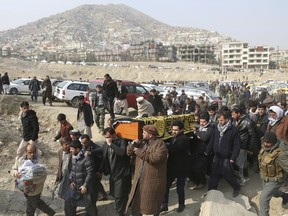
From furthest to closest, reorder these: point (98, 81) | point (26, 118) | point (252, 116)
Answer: point (98, 81)
point (252, 116)
point (26, 118)

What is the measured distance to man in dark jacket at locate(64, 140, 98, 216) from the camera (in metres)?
5.84

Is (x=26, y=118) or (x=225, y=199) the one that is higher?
(x=26, y=118)

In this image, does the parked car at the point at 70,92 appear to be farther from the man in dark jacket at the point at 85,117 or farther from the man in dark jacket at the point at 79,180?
the man in dark jacket at the point at 79,180

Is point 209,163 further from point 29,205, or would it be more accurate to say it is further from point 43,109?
point 43,109

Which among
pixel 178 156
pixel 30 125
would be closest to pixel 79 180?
pixel 178 156

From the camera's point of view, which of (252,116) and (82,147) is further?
(252,116)

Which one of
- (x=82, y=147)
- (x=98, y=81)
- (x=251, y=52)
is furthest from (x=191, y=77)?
(x=82, y=147)

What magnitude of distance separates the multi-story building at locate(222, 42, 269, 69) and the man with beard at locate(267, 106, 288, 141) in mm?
125594

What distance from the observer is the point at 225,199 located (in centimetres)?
654

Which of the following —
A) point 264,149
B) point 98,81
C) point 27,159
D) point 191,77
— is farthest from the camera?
point 191,77

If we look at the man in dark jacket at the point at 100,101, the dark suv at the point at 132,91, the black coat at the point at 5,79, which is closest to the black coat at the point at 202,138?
the man in dark jacket at the point at 100,101

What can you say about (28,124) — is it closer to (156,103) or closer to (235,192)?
(235,192)

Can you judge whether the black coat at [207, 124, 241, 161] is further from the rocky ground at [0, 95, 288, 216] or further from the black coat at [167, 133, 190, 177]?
the rocky ground at [0, 95, 288, 216]

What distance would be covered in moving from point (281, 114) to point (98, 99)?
239 inches
